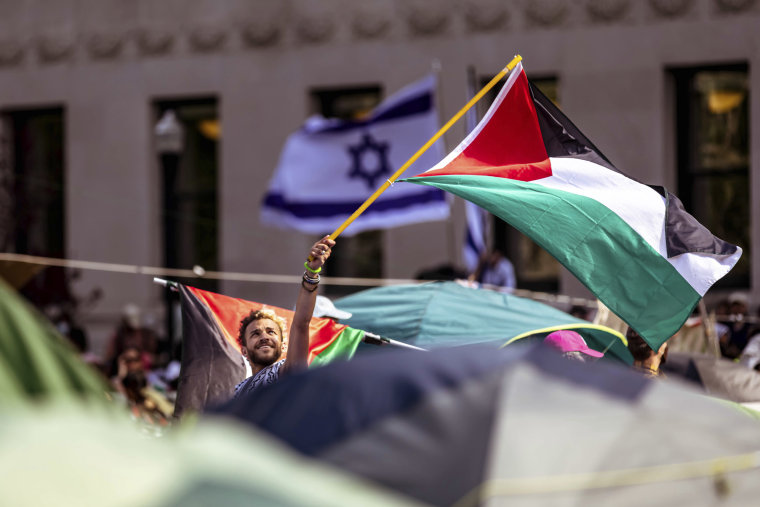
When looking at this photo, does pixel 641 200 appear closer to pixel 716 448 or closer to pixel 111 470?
pixel 716 448

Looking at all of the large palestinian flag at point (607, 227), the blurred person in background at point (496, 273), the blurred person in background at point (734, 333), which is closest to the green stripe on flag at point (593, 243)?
the large palestinian flag at point (607, 227)

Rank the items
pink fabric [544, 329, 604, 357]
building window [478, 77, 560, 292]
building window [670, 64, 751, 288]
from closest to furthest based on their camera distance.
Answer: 1. pink fabric [544, 329, 604, 357]
2. building window [670, 64, 751, 288]
3. building window [478, 77, 560, 292]

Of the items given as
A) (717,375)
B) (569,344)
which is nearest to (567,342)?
(569,344)

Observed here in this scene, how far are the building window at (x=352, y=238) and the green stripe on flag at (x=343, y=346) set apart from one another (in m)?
10.7

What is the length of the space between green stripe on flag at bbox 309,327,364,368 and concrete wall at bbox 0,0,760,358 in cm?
868

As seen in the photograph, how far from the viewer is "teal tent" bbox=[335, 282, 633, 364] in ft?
23.3

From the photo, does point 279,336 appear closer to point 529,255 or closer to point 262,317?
point 262,317

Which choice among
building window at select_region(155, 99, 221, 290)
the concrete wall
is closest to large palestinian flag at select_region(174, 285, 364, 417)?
the concrete wall

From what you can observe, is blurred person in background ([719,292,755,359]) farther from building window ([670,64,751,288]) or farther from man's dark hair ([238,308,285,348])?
man's dark hair ([238,308,285,348])

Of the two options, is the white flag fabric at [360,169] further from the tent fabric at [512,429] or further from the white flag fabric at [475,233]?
the tent fabric at [512,429]

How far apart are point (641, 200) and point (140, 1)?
13.3 metres

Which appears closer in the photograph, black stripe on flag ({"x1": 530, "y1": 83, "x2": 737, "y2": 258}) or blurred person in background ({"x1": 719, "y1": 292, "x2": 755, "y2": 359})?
black stripe on flag ({"x1": 530, "y1": 83, "x2": 737, "y2": 258})

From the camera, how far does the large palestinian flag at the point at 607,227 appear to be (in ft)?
18.9

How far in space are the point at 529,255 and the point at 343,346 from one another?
10.5 m
